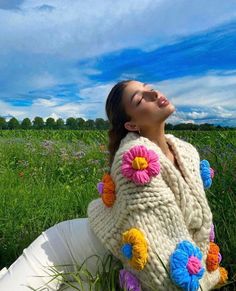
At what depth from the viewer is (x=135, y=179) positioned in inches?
110

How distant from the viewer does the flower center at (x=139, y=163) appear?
2775 mm

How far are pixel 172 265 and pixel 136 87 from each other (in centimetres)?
100

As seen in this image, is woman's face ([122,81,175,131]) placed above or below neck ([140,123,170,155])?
above

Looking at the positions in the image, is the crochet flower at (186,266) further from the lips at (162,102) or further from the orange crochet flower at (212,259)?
the lips at (162,102)

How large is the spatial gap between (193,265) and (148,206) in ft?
1.28

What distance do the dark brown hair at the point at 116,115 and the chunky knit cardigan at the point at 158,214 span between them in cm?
9

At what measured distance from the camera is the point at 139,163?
9.11 ft

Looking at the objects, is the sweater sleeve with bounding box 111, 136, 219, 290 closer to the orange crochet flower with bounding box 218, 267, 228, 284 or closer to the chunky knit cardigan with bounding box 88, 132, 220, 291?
the chunky knit cardigan with bounding box 88, 132, 220, 291

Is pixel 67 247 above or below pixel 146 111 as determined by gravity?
below

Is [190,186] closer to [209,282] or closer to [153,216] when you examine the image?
[153,216]

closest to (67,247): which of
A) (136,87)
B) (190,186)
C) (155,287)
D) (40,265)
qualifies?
(40,265)

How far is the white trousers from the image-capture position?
3.12 metres

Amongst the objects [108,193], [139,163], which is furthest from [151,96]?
[108,193]

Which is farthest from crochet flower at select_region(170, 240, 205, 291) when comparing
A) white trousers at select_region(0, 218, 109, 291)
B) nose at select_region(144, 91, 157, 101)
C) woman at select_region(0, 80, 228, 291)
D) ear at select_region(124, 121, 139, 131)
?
nose at select_region(144, 91, 157, 101)
